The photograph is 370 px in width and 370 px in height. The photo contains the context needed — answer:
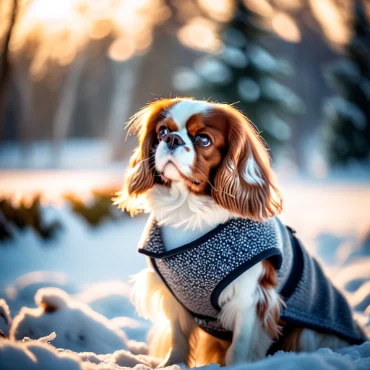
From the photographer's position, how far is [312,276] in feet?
7.25

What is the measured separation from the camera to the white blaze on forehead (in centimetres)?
194

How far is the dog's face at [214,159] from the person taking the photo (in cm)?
189

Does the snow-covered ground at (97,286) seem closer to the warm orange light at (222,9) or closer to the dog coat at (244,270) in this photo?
the dog coat at (244,270)

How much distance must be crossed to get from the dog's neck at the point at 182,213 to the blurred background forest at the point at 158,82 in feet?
8.72

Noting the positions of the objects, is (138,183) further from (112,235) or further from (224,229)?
(112,235)

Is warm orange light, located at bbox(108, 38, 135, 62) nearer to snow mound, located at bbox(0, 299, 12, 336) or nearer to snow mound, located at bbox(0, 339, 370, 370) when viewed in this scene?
snow mound, located at bbox(0, 299, 12, 336)

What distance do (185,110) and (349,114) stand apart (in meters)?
13.3

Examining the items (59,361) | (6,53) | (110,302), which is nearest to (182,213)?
(59,361)

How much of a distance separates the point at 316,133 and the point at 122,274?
12.4m

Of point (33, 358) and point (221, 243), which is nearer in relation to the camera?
point (33, 358)

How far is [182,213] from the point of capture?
2.02 meters

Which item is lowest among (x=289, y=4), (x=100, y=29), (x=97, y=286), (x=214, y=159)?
(x=97, y=286)

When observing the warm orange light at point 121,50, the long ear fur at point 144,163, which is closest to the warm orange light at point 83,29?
the warm orange light at point 121,50

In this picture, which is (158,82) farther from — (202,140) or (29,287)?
(202,140)
